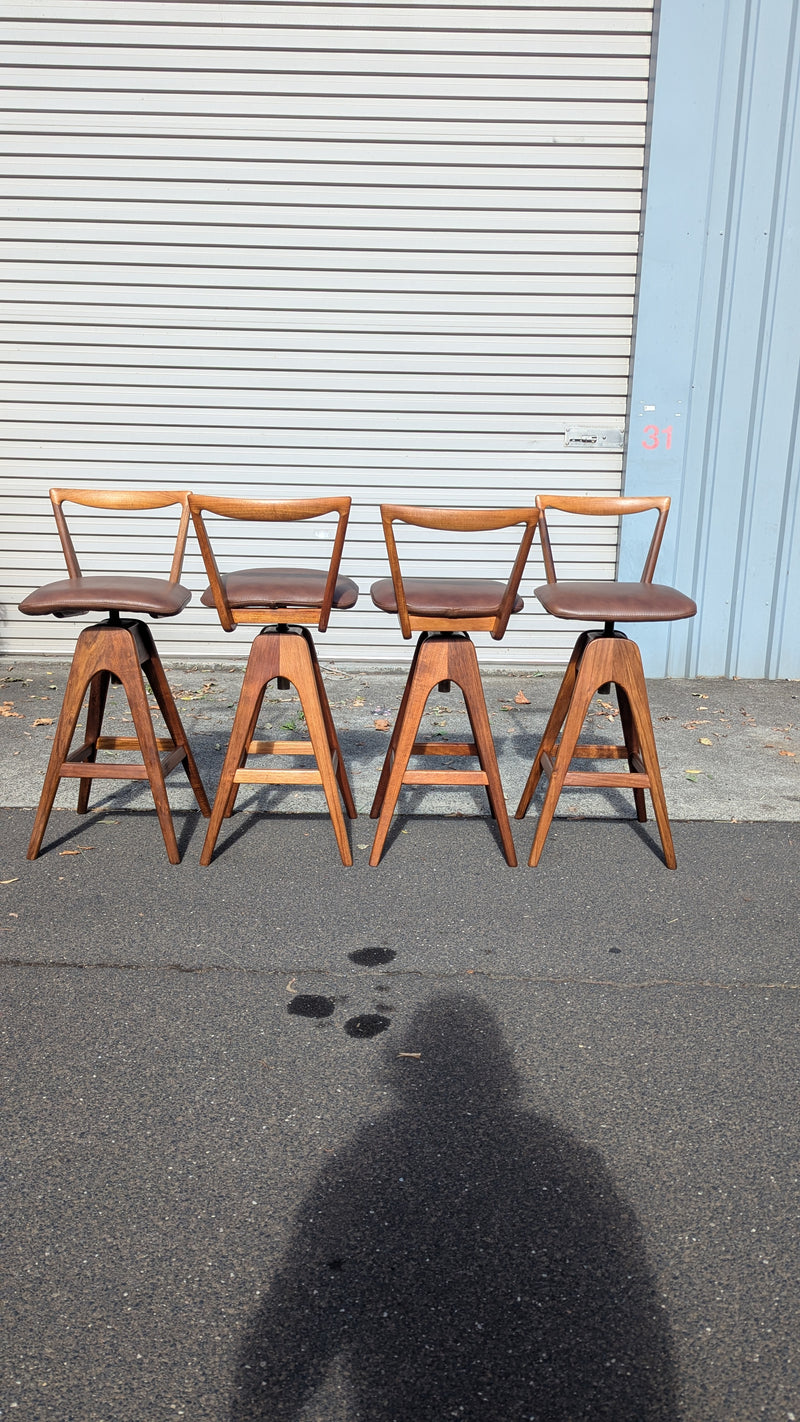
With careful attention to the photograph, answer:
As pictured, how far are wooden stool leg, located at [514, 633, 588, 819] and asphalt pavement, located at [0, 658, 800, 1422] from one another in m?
0.19

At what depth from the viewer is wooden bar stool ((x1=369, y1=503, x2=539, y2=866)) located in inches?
147

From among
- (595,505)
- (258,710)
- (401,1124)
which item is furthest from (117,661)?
(401,1124)

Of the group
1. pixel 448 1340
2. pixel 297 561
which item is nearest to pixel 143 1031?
pixel 448 1340

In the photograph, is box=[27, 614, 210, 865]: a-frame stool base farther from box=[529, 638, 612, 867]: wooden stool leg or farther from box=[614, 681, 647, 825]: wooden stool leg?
box=[614, 681, 647, 825]: wooden stool leg

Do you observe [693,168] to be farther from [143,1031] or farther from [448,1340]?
[448,1340]

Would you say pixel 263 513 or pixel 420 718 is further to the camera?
pixel 420 718

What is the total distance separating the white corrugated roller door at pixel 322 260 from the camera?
6129mm

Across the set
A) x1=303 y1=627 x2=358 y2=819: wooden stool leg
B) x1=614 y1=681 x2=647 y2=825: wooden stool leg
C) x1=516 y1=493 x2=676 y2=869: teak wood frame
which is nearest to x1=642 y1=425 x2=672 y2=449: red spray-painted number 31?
x1=516 y1=493 x2=676 y2=869: teak wood frame

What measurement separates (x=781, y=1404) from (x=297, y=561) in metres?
5.51

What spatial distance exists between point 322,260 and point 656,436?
2.28 m

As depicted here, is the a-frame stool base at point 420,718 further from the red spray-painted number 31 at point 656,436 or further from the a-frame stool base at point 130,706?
the red spray-painted number 31 at point 656,436

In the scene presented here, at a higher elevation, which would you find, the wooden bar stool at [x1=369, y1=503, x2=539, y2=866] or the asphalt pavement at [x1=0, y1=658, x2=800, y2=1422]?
the wooden bar stool at [x1=369, y1=503, x2=539, y2=866]

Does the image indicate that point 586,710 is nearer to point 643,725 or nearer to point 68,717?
point 643,725

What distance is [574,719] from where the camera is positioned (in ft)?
12.9
